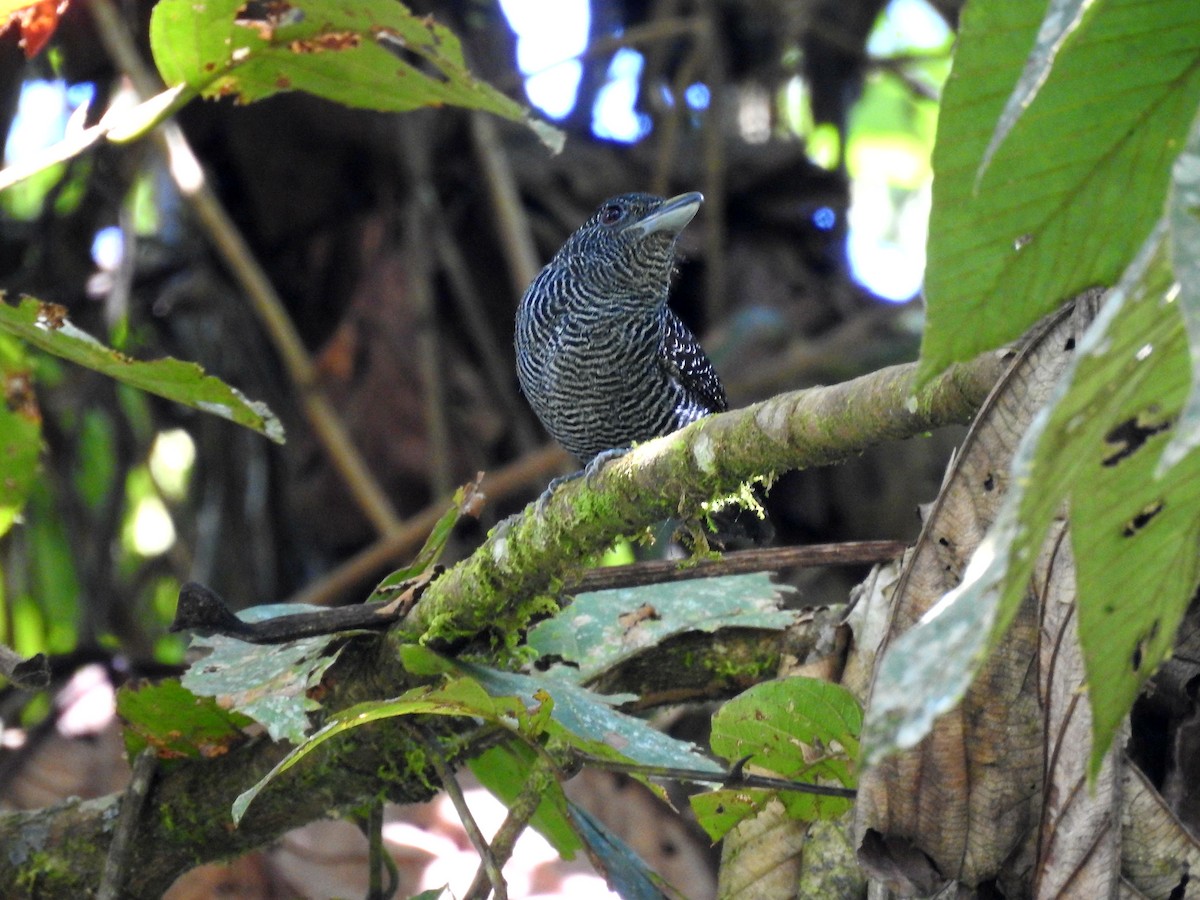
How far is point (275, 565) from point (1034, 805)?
338 cm

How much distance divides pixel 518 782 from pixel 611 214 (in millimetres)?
2268

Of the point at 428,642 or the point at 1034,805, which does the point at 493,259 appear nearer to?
the point at 428,642

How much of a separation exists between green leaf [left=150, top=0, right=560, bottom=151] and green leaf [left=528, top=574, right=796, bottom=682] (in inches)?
33.8

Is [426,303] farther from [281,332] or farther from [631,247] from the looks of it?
[631,247]

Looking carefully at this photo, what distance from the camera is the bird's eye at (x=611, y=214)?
164 inches

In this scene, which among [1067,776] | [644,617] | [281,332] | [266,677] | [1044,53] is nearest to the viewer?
[1044,53]

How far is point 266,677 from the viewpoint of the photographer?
6.53 ft

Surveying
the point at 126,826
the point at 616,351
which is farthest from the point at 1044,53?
the point at 616,351

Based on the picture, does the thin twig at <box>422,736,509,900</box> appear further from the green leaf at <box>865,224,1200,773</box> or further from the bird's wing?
the bird's wing

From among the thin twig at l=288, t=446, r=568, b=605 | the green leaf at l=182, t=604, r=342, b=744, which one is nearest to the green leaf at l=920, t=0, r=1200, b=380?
the green leaf at l=182, t=604, r=342, b=744

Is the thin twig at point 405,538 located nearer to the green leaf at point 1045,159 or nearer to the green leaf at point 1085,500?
the green leaf at point 1045,159

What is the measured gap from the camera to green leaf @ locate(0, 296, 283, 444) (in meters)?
1.82

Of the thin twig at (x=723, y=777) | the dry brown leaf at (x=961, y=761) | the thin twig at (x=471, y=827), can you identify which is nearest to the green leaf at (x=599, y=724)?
the thin twig at (x=723, y=777)

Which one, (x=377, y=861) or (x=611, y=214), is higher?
(x=611, y=214)
